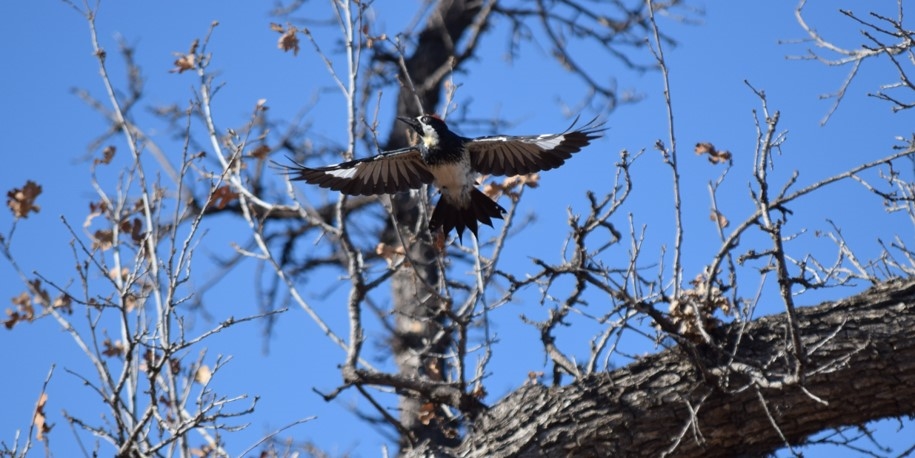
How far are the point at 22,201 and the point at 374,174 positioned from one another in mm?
1822

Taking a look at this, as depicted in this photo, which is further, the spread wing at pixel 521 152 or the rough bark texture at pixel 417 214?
the rough bark texture at pixel 417 214

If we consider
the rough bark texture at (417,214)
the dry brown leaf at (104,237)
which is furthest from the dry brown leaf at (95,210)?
the rough bark texture at (417,214)

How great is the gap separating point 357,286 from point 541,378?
3.72 ft

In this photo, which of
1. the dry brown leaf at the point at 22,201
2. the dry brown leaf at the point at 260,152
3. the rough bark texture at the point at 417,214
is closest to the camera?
the dry brown leaf at the point at 22,201

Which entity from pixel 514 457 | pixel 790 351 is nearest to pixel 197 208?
pixel 514 457

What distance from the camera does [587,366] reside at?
182 inches

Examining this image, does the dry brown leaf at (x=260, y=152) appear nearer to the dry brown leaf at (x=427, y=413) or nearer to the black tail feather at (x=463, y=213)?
the black tail feather at (x=463, y=213)

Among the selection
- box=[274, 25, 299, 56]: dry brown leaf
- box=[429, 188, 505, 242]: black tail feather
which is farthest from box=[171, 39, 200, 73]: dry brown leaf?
box=[429, 188, 505, 242]: black tail feather

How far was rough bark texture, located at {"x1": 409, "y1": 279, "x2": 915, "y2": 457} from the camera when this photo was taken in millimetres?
4094

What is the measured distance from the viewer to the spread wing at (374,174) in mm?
5254

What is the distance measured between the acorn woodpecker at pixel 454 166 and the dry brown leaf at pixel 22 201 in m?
1.31

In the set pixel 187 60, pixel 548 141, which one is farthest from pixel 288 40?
pixel 548 141

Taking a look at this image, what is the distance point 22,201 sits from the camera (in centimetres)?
495

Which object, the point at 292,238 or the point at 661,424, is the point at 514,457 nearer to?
the point at 661,424
